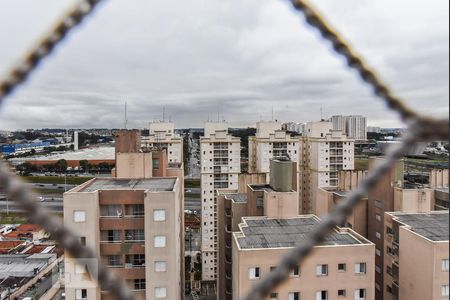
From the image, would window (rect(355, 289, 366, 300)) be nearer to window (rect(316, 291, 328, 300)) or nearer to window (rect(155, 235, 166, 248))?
window (rect(316, 291, 328, 300))

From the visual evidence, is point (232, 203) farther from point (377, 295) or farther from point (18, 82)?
point (18, 82)

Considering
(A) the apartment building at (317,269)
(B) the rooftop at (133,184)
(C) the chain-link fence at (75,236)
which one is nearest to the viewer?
(C) the chain-link fence at (75,236)

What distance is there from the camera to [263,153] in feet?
92.5

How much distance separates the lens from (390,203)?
46.6 ft

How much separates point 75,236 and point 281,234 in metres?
10.7

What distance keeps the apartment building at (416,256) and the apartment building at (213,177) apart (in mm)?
13590

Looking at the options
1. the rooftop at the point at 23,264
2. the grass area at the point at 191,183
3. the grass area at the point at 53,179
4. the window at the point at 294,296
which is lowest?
the rooftop at the point at 23,264

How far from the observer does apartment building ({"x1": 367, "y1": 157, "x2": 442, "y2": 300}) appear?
13.6 m

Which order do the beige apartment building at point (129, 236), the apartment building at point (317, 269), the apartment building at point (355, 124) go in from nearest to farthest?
the apartment building at point (317, 269)
the beige apartment building at point (129, 236)
the apartment building at point (355, 124)

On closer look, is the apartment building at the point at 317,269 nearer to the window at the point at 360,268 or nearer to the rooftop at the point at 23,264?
the window at the point at 360,268

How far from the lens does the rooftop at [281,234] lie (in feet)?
34.7

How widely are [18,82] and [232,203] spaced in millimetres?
14667

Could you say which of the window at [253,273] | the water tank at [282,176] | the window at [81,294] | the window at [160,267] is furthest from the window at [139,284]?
the water tank at [282,176]

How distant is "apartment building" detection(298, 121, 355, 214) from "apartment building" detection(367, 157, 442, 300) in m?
12.4
